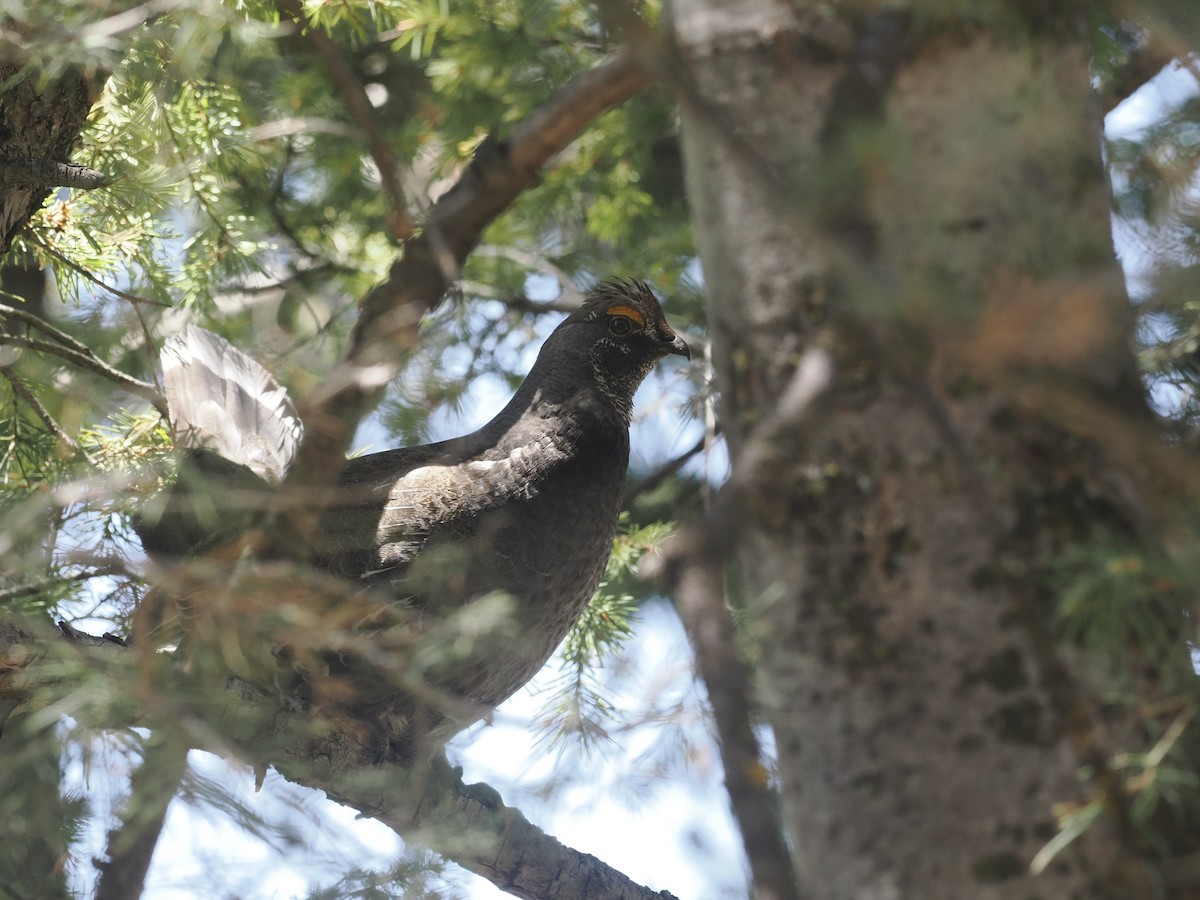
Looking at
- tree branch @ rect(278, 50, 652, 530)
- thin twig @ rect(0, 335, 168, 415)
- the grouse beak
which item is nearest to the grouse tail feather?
thin twig @ rect(0, 335, 168, 415)

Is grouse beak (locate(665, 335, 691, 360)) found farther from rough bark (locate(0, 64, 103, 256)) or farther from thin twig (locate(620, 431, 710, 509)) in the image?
rough bark (locate(0, 64, 103, 256))

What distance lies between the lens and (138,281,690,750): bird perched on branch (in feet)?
10.9

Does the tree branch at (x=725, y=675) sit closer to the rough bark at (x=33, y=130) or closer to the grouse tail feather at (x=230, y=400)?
the rough bark at (x=33, y=130)

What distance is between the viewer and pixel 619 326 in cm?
435

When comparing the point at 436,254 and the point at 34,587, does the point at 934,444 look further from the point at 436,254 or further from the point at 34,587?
the point at 34,587

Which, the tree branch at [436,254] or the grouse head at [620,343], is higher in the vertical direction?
the grouse head at [620,343]

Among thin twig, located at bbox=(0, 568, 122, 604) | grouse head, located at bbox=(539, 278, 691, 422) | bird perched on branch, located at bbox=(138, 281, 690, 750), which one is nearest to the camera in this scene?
thin twig, located at bbox=(0, 568, 122, 604)

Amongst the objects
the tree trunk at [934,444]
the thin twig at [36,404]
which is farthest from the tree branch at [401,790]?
the tree trunk at [934,444]

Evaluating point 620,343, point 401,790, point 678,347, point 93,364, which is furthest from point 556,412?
point 93,364

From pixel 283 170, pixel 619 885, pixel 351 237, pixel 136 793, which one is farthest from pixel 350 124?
pixel 136 793

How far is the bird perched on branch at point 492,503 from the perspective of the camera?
10.9ft

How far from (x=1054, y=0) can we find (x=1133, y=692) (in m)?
1.09

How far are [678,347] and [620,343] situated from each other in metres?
0.23

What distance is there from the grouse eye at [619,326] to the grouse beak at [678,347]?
0.17 metres
